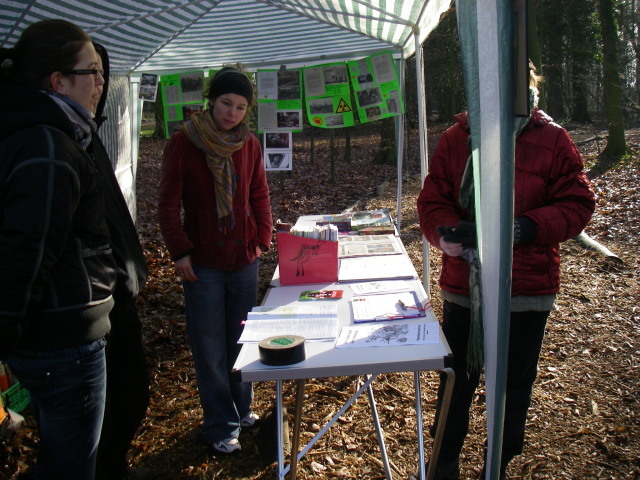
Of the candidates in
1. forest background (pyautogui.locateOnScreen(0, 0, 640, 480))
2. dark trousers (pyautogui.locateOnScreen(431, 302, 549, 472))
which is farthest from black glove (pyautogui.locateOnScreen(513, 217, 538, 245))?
forest background (pyautogui.locateOnScreen(0, 0, 640, 480))

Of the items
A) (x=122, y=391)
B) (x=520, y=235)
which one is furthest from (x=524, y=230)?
(x=122, y=391)

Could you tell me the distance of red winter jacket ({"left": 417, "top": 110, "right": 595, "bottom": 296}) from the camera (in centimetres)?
199

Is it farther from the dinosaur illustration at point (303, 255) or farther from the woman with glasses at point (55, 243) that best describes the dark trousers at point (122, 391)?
the dinosaur illustration at point (303, 255)

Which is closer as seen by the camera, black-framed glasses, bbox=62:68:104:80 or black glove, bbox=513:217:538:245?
black-framed glasses, bbox=62:68:104:80

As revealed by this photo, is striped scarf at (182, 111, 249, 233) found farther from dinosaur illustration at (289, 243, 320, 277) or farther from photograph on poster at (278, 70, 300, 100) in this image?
photograph on poster at (278, 70, 300, 100)

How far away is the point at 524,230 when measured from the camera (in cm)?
192

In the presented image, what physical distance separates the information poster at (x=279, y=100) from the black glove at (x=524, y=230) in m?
2.82

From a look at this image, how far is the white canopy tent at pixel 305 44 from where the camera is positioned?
1.26 m

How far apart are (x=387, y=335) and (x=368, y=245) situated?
1.44 m

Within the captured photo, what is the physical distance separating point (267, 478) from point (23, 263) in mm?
1764

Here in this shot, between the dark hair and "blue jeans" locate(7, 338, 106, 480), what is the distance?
2.81 ft

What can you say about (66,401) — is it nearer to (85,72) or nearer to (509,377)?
(85,72)

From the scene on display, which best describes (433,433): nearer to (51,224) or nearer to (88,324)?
(88,324)

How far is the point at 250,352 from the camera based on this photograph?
1965mm
